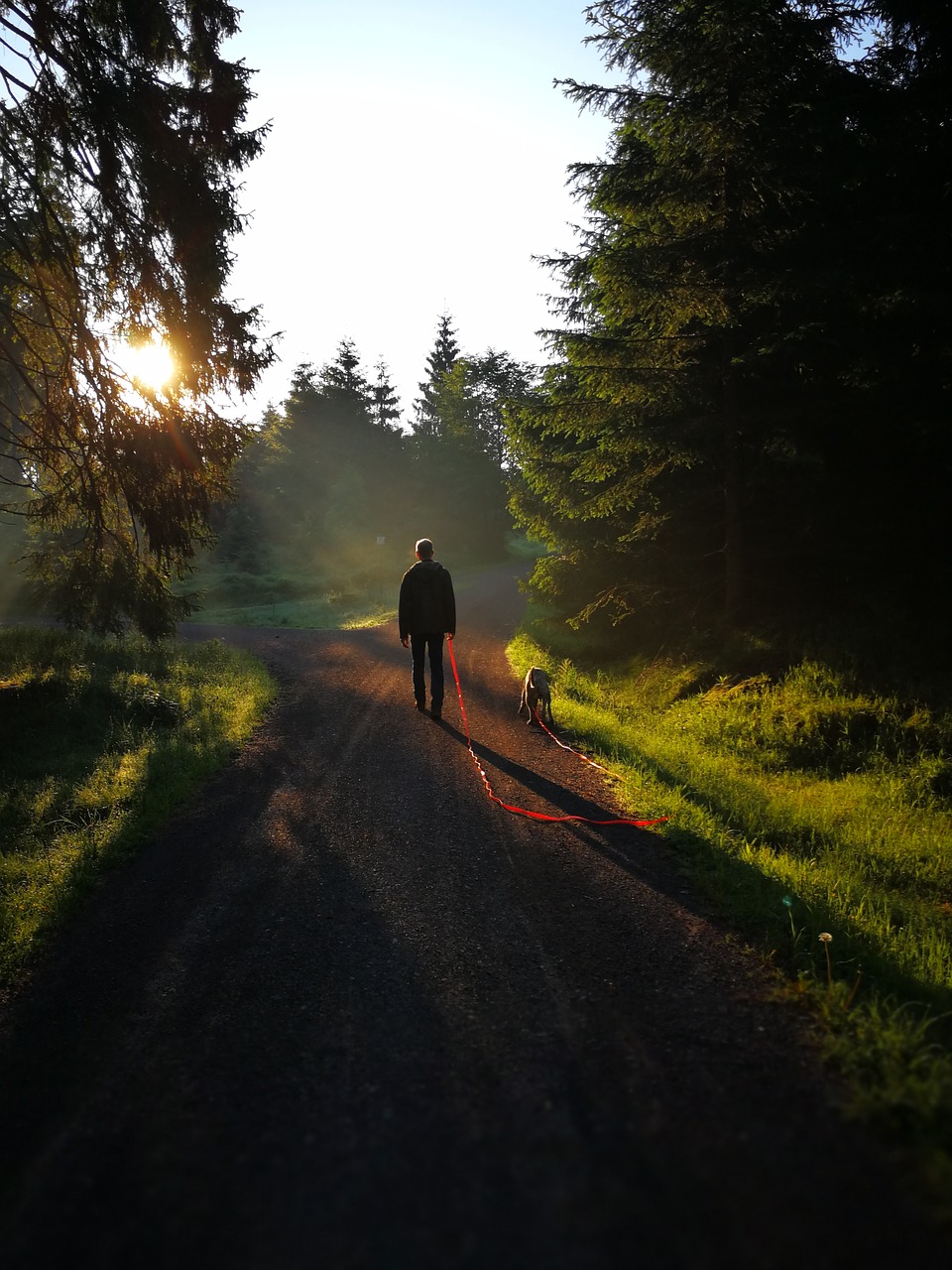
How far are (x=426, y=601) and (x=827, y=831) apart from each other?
5.65m

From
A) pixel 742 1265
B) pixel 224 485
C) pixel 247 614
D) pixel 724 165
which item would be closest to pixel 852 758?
pixel 742 1265

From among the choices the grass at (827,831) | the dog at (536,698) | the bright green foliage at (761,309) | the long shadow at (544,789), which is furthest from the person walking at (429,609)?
the bright green foliage at (761,309)

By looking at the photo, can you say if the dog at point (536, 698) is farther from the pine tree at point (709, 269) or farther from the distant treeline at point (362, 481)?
the distant treeline at point (362, 481)

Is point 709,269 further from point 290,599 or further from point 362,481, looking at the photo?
point 362,481

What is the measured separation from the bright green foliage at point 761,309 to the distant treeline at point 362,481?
3563cm

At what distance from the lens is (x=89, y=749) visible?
8430 mm

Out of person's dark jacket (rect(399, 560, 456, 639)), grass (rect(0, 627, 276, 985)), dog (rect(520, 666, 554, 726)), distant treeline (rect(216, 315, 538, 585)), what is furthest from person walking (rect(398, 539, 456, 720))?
distant treeline (rect(216, 315, 538, 585))

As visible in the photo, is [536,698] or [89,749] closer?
[89,749]

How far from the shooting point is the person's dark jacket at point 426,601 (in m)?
9.30

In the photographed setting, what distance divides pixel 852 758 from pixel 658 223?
8.03 meters

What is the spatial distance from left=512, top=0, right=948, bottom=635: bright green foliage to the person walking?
3.19 meters

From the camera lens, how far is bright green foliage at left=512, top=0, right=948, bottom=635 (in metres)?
8.41

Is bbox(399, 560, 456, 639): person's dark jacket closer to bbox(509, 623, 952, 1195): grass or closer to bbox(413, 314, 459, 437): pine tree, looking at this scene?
bbox(509, 623, 952, 1195): grass

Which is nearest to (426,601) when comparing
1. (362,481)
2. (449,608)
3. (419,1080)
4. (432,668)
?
(449,608)
